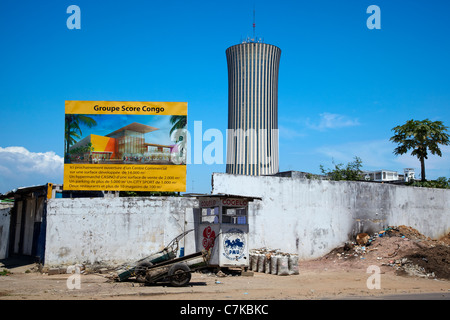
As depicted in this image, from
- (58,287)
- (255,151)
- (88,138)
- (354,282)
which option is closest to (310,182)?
(354,282)

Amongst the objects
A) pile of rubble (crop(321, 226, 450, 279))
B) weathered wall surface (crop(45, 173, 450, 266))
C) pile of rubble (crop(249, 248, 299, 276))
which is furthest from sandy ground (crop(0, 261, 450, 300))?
weathered wall surface (crop(45, 173, 450, 266))

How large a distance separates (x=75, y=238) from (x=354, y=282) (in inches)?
392

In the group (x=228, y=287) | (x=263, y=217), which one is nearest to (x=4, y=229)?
(x=263, y=217)

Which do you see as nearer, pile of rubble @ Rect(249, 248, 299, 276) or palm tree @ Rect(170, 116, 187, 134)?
pile of rubble @ Rect(249, 248, 299, 276)

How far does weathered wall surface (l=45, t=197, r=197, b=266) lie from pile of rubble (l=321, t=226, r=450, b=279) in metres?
7.45

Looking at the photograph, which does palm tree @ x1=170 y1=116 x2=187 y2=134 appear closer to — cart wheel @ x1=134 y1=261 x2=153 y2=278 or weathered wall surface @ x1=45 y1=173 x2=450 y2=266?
weathered wall surface @ x1=45 y1=173 x2=450 y2=266

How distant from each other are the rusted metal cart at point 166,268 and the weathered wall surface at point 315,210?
5.53 m

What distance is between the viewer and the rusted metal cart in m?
11.9

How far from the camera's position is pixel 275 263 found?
1527 centimetres

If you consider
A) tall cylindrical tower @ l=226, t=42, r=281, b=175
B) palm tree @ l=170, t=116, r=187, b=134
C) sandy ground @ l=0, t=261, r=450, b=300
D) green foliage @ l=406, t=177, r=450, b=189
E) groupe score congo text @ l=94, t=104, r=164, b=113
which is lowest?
sandy ground @ l=0, t=261, r=450, b=300
